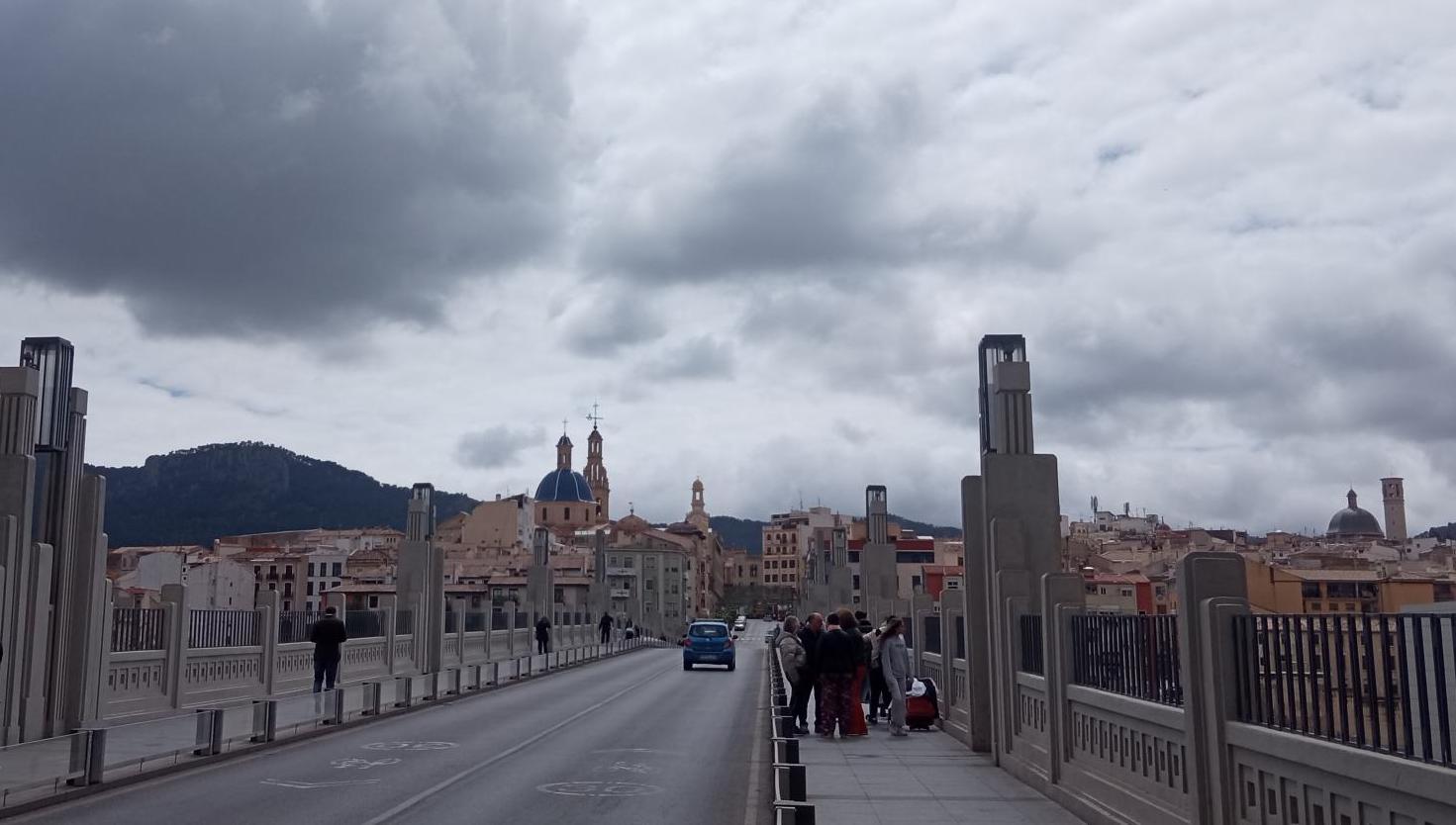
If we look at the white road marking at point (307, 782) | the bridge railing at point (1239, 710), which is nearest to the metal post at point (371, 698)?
the white road marking at point (307, 782)

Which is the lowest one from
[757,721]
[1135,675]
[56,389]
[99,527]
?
[757,721]

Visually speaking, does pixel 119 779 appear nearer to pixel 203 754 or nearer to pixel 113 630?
pixel 203 754

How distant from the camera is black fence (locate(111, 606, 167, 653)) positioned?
19453mm

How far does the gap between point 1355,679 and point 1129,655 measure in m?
3.68

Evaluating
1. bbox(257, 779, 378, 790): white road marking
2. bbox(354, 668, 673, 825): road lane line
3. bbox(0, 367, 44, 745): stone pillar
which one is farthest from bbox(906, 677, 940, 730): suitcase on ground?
bbox(0, 367, 44, 745): stone pillar

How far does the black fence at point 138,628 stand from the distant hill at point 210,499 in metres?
157

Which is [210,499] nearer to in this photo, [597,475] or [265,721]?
[597,475]

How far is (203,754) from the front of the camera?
16.0 metres

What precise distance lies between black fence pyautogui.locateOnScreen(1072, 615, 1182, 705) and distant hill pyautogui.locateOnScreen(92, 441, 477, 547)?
171 m

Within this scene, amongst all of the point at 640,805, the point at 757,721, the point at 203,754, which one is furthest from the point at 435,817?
the point at 757,721

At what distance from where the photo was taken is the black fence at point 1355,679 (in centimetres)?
561

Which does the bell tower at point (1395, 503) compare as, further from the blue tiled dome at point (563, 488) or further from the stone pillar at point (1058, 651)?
the stone pillar at point (1058, 651)

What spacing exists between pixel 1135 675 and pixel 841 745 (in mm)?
8330

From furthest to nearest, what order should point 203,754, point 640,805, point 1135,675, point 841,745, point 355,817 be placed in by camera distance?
point 841,745 → point 203,754 → point 640,805 → point 355,817 → point 1135,675
